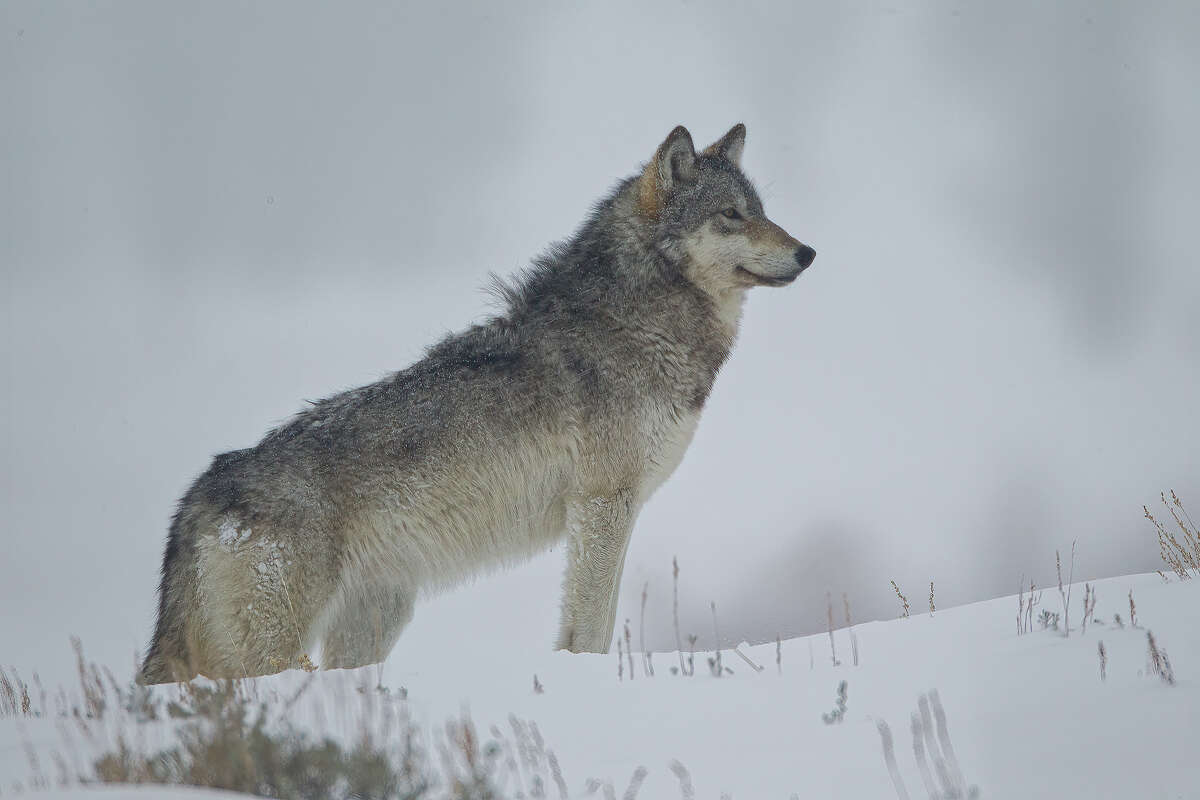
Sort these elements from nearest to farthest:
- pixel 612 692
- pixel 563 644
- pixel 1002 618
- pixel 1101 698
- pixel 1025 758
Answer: pixel 1025 758
pixel 1101 698
pixel 612 692
pixel 1002 618
pixel 563 644

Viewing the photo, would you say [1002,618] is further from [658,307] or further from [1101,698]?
[658,307]

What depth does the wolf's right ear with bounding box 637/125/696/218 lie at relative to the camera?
7191mm

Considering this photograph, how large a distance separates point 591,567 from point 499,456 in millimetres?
967

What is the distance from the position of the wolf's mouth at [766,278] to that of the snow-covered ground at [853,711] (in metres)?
2.86

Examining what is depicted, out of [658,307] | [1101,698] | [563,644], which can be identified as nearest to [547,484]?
[563,644]

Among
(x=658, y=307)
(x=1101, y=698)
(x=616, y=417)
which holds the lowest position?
(x=1101, y=698)

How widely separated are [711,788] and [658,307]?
13.5 feet

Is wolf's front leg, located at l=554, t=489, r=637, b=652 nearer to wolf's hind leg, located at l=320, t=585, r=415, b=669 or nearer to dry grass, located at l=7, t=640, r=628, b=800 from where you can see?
wolf's hind leg, located at l=320, t=585, r=415, b=669

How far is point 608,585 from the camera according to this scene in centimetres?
641

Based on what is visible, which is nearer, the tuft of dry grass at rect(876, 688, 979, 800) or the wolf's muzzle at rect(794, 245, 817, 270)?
the tuft of dry grass at rect(876, 688, 979, 800)

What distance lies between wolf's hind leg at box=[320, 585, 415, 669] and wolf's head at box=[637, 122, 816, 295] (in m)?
3.18

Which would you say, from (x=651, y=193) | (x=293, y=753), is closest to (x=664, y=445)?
(x=651, y=193)

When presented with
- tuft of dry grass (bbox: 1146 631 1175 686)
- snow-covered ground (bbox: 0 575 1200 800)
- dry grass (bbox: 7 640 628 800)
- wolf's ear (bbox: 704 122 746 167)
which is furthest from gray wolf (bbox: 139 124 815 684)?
tuft of dry grass (bbox: 1146 631 1175 686)

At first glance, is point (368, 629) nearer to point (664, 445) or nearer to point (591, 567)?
point (591, 567)
